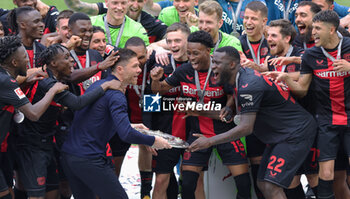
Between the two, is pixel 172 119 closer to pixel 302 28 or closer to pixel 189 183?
pixel 189 183

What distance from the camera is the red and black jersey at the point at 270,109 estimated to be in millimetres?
6078

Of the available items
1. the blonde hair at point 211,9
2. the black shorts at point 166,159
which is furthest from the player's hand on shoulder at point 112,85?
the blonde hair at point 211,9

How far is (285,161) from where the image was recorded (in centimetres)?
619

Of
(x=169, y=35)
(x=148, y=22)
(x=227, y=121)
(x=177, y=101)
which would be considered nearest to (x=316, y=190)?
(x=227, y=121)

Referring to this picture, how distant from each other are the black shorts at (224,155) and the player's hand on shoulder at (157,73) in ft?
2.55

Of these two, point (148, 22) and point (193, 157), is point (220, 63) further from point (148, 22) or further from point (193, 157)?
point (148, 22)

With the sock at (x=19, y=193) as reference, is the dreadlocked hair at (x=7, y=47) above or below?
Answer: above

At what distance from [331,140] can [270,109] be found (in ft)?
2.62

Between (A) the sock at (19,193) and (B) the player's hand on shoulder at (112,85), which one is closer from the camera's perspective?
(B) the player's hand on shoulder at (112,85)

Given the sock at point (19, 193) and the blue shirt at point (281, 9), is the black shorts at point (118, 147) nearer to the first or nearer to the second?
the sock at point (19, 193)

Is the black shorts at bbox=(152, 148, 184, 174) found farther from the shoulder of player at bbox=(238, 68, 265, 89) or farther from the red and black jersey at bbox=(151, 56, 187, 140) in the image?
the shoulder of player at bbox=(238, 68, 265, 89)

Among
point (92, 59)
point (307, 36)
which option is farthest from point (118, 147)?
point (307, 36)

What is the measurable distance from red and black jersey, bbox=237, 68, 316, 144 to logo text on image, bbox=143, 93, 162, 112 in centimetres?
110

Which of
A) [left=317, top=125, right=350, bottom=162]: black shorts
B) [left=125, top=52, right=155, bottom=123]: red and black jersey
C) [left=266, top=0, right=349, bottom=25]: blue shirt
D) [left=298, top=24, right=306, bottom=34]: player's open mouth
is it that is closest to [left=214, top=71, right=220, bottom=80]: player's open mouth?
[left=125, top=52, right=155, bottom=123]: red and black jersey
